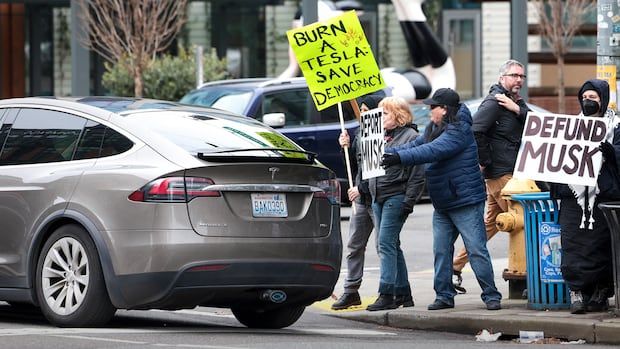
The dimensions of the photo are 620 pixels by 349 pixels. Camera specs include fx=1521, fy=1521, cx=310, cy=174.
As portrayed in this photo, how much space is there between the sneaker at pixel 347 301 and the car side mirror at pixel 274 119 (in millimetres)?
6995

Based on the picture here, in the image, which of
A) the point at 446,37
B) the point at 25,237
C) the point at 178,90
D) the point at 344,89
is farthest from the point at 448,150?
the point at 446,37

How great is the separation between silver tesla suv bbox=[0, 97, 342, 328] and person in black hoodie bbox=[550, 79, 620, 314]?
1.58 metres

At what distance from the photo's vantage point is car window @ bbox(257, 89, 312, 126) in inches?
776

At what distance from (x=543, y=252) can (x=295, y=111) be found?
9.46m

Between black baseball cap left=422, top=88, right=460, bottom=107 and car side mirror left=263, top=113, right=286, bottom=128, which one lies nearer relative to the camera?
black baseball cap left=422, top=88, right=460, bottom=107

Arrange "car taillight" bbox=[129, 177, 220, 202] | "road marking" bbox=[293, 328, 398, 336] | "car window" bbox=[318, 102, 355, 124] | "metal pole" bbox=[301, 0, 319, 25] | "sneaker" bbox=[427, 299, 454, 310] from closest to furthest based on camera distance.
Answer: "car taillight" bbox=[129, 177, 220, 202]
"road marking" bbox=[293, 328, 398, 336]
"sneaker" bbox=[427, 299, 454, 310]
"metal pole" bbox=[301, 0, 319, 25]
"car window" bbox=[318, 102, 355, 124]

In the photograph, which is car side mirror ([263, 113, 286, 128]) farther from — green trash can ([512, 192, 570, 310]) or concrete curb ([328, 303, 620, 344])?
green trash can ([512, 192, 570, 310])

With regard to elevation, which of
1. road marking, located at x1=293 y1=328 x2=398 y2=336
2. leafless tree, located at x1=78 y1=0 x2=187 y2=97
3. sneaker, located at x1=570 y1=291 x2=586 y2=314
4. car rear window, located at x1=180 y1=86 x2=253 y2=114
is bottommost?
road marking, located at x1=293 y1=328 x2=398 y2=336

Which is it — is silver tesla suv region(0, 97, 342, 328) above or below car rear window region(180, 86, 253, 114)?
below

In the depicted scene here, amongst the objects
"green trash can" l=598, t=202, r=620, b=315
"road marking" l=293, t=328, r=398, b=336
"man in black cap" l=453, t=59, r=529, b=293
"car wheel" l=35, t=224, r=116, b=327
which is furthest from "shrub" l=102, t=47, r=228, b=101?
"green trash can" l=598, t=202, r=620, b=315

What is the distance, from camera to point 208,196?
31.4ft

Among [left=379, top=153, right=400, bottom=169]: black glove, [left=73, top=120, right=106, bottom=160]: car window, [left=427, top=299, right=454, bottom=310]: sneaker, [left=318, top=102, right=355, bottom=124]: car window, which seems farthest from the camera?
[left=318, top=102, right=355, bottom=124]: car window

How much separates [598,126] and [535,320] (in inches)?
54.4

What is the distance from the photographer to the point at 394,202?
1140 cm
